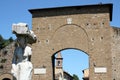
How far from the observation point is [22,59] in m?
4.23

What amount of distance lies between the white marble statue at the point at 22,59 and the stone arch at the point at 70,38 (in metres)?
13.3

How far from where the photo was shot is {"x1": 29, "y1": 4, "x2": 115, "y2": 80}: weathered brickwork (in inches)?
676

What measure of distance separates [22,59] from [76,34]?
44.7 ft

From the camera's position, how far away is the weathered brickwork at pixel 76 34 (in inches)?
676

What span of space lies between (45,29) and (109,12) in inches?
161

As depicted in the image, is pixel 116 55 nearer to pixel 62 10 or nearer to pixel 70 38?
pixel 70 38

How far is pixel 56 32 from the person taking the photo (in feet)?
59.6

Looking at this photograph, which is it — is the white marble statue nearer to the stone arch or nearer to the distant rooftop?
the stone arch

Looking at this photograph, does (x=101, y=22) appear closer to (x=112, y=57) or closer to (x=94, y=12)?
(x=94, y=12)

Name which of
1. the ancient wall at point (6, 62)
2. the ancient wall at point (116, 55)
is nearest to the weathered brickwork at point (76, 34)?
the ancient wall at point (116, 55)

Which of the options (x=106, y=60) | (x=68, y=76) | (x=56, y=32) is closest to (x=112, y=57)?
(x=106, y=60)

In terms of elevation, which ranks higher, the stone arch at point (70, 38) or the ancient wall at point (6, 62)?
the stone arch at point (70, 38)

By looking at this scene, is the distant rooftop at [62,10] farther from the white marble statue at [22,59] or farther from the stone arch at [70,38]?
the white marble statue at [22,59]

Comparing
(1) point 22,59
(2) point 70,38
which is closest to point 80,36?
(2) point 70,38
